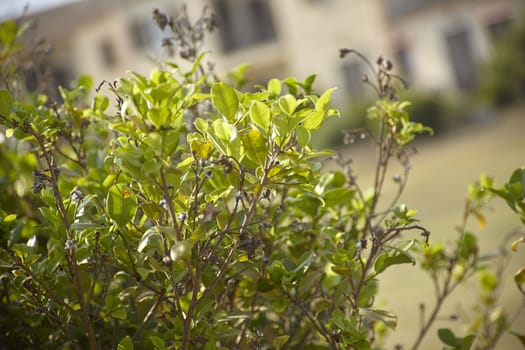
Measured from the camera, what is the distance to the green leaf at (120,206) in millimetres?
1233

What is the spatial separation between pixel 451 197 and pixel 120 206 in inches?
350

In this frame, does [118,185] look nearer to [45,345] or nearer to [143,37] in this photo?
[45,345]

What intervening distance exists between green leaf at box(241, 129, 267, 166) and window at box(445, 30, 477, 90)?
71.2ft

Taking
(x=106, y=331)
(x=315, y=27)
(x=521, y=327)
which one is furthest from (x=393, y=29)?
(x=106, y=331)

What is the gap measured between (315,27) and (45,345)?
69.5 feet

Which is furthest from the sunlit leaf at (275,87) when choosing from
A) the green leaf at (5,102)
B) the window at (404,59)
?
the window at (404,59)

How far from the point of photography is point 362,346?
1.35m

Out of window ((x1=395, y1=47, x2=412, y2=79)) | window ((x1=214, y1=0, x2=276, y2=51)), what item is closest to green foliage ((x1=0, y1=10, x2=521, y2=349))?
window ((x1=395, y1=47, x2=412, y2=79))

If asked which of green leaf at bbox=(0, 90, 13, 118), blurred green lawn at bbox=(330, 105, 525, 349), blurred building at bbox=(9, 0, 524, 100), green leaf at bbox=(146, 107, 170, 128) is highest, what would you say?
green leaf at bbox=(0, 90, 13, 118)

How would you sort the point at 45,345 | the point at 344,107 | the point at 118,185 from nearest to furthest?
the point at 118,185
the point at 45,345
the point at 344,107

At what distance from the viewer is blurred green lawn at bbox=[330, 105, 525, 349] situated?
4.58 m

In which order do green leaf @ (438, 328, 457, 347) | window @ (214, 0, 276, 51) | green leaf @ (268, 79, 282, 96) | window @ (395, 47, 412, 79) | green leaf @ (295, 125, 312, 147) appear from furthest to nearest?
window @ (214, 0, 276, 51)
window @ (395, 47, 412, 79)
green leaf @ (438, 328, 457, 347)
green leaf @ (268, 79, 282, 96)
green leaf @ (295, 125, 312, 147)

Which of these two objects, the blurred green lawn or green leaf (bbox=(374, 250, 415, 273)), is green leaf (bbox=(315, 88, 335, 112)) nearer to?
green leaf (bbox=(374, 250, 415, 273))

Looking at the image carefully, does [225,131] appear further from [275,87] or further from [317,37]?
[317,37]
